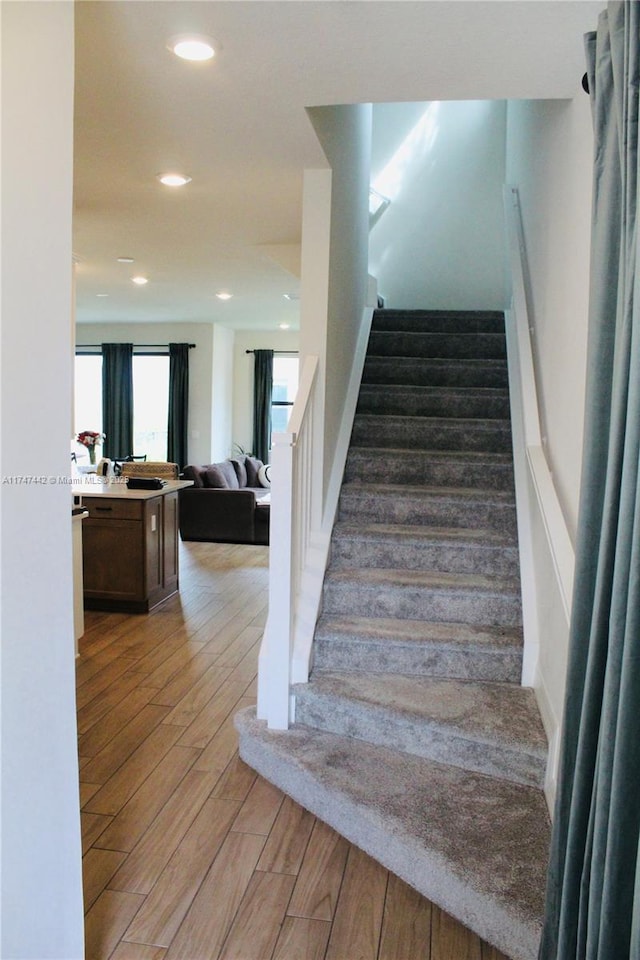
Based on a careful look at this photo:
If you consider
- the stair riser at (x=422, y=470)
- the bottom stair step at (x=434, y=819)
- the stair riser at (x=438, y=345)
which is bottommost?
the bottom stair step at (x=434, y=819)

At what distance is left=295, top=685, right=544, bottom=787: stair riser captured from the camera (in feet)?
8.30

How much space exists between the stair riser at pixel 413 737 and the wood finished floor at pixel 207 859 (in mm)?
335

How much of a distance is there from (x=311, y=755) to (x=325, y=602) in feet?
2.77

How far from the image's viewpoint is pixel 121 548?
510cm

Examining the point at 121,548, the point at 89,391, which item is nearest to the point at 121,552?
the point at 121,548

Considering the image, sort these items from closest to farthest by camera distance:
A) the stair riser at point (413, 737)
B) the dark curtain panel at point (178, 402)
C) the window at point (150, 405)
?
the stair riser at point (413, 737)
the dark curtain panel at point (178, 402)
the window at point (150, 405)

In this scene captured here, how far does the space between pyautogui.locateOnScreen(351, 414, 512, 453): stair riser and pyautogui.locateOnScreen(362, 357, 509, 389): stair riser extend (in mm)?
507

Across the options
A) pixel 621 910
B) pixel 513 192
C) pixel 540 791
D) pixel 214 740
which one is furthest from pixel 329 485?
pixel 621 910

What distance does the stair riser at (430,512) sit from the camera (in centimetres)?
381

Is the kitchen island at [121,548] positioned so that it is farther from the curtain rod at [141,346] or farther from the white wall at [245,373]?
the white wall at [245,373]

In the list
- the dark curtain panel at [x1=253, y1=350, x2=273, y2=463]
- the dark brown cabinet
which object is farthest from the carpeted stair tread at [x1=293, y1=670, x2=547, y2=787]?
the dark curtain panel at [x1=253, y1=350, x2=273, y2=463]

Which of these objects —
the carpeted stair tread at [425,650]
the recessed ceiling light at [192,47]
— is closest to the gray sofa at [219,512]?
the carpeted stair tread at [425,650]

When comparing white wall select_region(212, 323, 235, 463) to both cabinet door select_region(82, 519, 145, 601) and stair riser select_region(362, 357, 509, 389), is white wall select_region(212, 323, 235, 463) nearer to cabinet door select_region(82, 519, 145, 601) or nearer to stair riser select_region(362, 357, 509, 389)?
cabinet door select_region(82, 519, 145, 601)

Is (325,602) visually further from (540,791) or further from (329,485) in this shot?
(540,791)
